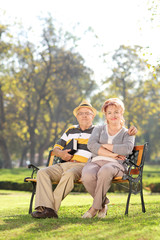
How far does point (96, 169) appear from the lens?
482 cm

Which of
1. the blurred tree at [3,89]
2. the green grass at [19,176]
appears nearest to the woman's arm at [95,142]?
the green grass at [19,176]

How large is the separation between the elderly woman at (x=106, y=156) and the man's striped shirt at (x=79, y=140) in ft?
0.94

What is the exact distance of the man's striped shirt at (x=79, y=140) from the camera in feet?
18.1

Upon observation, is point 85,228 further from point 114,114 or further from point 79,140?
point 79,140

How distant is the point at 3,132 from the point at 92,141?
25.3 metres

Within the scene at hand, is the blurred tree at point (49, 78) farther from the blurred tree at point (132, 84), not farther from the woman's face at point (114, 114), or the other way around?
the woman's face at point (114, 114)

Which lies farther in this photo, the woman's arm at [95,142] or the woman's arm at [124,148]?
the woman's arm at [95,142]

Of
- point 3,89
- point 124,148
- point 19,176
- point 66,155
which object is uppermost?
point 3,89

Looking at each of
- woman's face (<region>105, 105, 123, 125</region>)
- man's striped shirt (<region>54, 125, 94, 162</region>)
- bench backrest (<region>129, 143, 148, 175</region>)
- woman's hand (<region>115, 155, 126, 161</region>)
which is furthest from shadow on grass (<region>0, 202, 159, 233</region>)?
woman's face (<region>105, 105, 123, 125</region>)

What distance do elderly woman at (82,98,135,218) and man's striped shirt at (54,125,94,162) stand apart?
0.94ft

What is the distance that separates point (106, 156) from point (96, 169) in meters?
0.26

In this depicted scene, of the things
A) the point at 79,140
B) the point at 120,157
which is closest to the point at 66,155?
the point at 79,140

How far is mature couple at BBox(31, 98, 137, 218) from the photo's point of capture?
4.66 m

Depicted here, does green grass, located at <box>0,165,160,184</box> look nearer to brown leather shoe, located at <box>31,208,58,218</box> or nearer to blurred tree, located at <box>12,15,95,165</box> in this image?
blurred tree, located at <box>12,15,95,165</box>
